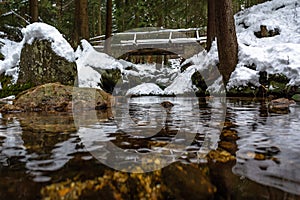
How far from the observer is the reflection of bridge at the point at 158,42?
15680 millimetres

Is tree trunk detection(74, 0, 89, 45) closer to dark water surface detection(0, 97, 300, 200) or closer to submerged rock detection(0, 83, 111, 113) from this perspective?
submerged rock detection(0, 83, 111, 113)

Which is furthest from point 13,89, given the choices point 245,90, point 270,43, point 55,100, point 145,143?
point 270,43

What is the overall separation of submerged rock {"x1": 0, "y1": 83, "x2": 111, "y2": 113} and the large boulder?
3.77m

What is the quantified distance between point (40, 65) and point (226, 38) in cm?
584

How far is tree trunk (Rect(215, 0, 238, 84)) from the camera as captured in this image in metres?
7.23

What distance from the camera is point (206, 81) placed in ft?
28.1

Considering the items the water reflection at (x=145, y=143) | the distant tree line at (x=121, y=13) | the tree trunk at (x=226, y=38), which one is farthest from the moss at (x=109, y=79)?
the water reflection at (x=145, y=143)

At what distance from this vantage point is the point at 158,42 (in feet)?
54.3

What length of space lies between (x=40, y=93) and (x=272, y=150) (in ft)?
13.3

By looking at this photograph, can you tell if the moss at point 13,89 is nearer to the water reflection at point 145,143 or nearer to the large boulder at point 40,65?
the large boulder at point 40,65

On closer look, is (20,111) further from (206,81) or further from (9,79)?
(206,81)

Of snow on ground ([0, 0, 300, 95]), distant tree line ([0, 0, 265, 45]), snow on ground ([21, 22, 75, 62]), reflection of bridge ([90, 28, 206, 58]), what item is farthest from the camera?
reflection of bridge ([90, 28, 206, 58])

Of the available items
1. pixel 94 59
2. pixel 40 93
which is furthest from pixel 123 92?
pixel 40 93

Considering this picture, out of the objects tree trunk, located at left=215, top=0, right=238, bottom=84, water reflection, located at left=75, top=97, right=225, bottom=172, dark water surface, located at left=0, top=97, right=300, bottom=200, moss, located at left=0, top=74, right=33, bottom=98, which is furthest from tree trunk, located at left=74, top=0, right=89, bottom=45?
dark water surface, located at left=0, top=97, right=300, bottom=200
